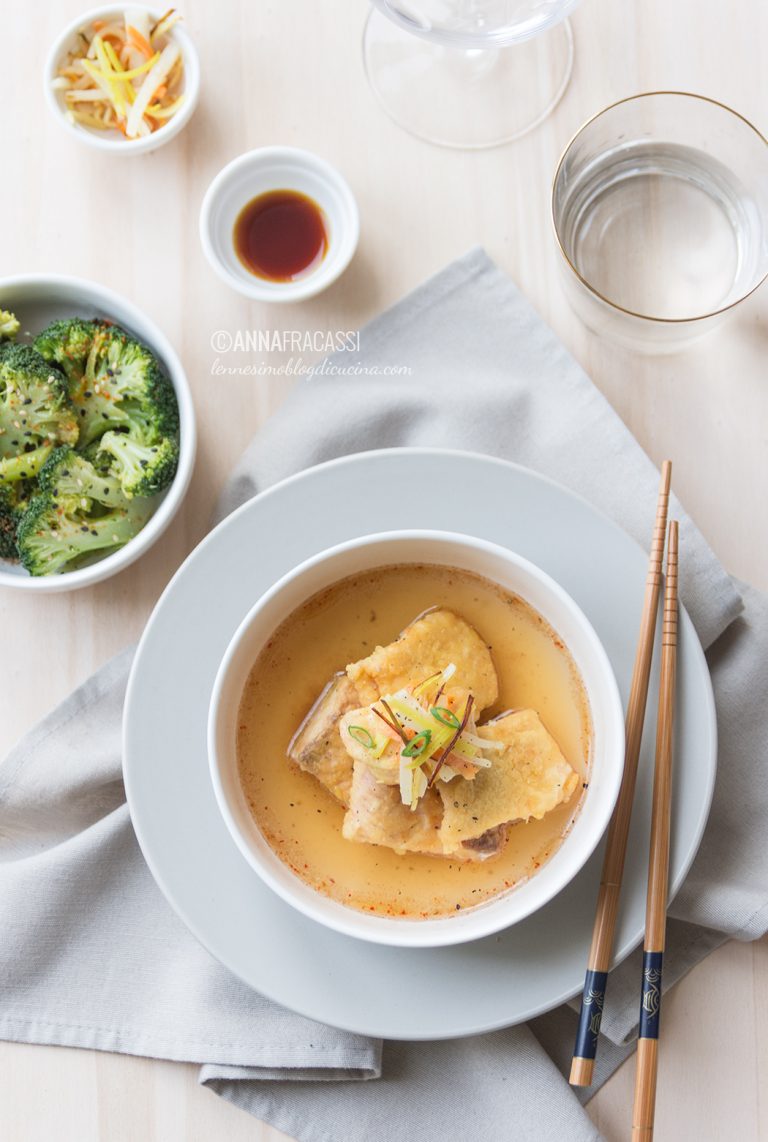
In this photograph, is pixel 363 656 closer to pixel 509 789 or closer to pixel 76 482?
pixel 509 789

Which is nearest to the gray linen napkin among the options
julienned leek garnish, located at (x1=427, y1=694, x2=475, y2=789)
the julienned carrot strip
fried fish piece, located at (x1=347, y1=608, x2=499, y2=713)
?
fried fish piece, located at (x1=347, y1=608, x2=499, y2=713)

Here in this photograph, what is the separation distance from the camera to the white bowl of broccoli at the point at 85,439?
234 centimetres

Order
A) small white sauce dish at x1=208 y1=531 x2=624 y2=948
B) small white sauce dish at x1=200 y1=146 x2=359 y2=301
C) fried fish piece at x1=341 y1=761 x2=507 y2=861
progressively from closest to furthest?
small white sauce dish at x1=208 y1=531 x2=624 y2=948 < fried fish piece at x1=341 y1=761 x2=507 y2=861 < small white sauce dish at x1=200 y1=146 x2=359 y2=301

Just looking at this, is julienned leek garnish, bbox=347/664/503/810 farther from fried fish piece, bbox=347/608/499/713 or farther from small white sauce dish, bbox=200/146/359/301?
small white sauce dish, bbox=200/146/359/301

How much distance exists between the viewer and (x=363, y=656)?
2148 mm

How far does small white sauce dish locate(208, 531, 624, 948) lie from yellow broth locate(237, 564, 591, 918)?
0.03 meters

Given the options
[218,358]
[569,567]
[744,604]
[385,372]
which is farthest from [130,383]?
[744,604]

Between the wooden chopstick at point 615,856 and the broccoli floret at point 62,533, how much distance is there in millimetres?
1158

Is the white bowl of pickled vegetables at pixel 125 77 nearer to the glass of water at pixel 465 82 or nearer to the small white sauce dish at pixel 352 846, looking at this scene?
the glass of water at pixel 465 82

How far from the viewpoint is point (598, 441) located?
7.67 ft

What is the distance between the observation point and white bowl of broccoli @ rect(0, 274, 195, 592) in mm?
2340

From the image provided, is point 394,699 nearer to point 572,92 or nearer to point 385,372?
point 385,372

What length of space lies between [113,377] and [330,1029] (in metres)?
1.53

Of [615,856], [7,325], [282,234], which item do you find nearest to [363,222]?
[282,234]
